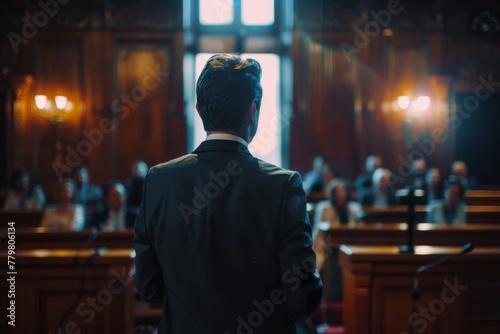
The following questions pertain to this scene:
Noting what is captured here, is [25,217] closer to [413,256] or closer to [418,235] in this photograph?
[418,235]

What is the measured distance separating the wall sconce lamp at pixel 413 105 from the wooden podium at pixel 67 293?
300 inches

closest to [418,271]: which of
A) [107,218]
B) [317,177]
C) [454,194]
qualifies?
[454,194]

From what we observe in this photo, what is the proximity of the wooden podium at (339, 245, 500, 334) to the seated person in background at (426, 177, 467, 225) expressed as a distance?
2689mm

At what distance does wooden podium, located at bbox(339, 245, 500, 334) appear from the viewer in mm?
3074


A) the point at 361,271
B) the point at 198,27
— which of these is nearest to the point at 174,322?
the point at 361,271

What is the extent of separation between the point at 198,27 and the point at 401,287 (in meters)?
8.38

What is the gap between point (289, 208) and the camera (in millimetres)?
1429

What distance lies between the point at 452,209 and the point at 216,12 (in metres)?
6.61

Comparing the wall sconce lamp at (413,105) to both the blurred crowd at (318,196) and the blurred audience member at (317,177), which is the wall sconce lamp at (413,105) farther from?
the blurred audience member at (317,177)

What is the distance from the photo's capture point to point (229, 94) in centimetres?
146

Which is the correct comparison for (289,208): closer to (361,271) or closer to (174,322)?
(174,322)

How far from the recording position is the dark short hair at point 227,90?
1.46m

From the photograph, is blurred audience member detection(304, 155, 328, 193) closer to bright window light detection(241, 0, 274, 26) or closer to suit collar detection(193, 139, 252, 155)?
bright window light detection(241, 0, 274, 26)

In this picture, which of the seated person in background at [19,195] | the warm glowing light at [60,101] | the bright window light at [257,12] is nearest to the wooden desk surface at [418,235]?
the seated person in background at [19,195]
